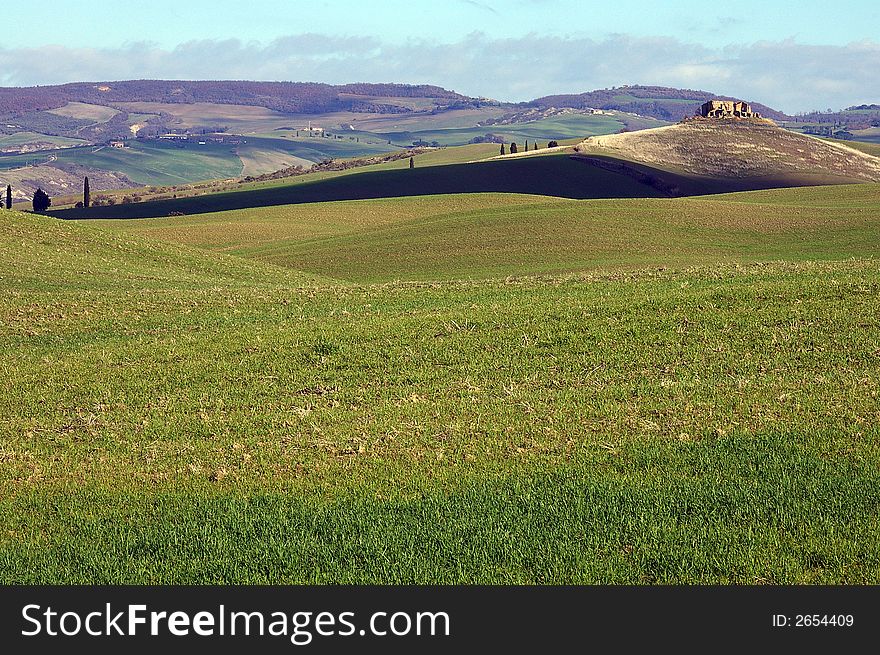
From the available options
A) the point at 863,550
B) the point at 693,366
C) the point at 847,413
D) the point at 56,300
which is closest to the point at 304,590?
the point at 863,550

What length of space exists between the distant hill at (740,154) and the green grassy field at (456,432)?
102617 mm

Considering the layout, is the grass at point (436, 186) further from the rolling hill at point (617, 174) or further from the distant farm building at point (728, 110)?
the distant farm building at point (728, 110)

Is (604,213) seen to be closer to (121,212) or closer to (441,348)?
(441,348)

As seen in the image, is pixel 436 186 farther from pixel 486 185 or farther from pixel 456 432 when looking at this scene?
pixel 456 432

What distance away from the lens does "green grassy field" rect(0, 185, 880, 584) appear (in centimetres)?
1018

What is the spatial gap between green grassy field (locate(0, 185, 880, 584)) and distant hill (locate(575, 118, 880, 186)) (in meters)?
103

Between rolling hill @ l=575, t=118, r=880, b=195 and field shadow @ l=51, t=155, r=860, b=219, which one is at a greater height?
→ rolling hill @ l=575, t=118, r=880, b=195

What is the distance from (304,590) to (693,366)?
9621 millimetres

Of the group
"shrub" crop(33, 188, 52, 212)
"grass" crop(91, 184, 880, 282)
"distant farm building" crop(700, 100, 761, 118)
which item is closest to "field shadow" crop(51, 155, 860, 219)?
"shrub" crop(33, 188, 52, 212)

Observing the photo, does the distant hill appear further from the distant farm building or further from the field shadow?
the distant farm building

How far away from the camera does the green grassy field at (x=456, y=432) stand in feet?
33.4

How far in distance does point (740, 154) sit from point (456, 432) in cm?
13127

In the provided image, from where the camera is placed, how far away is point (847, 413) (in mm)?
13766

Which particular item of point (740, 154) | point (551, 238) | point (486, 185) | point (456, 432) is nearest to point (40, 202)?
point (486, 185)
